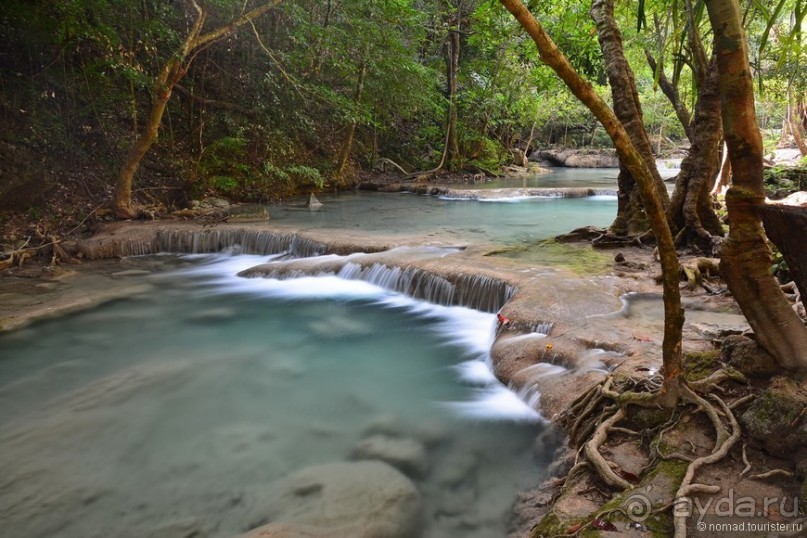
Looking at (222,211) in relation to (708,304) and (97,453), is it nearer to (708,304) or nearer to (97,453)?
(97,453)

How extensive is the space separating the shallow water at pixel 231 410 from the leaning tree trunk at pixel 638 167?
146 centimetres

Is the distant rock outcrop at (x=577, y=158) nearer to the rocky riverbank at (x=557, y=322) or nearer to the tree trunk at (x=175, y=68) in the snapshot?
the rocky riverbank at (x=557, y=322)

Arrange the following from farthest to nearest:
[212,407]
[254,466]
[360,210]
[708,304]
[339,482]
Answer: [360,210]
[708,304]
[212,407]
[254,466]
[339,482]

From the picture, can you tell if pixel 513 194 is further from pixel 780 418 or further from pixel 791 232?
pixel 780 418

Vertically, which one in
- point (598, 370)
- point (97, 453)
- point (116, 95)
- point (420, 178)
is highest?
point (116, 95)

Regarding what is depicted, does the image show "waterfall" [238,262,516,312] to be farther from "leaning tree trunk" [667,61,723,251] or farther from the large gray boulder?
the large gray boulder

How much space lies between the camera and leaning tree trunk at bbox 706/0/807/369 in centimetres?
265

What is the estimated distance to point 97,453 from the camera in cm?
430

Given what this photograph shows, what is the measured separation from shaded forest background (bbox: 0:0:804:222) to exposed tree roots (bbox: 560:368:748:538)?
16.2ft

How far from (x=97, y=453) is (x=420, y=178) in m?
18.7

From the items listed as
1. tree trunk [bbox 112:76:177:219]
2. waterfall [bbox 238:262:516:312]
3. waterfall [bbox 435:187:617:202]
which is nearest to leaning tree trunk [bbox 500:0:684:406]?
waterfall [bbox 238:262:516:312]

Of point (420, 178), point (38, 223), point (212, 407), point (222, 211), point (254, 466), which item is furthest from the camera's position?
point (420, 178)

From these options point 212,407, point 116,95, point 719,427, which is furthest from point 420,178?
point 719,427

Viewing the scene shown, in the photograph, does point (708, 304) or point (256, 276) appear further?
point (256, 276)
